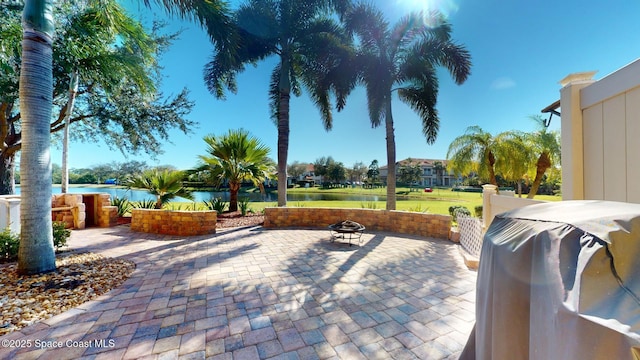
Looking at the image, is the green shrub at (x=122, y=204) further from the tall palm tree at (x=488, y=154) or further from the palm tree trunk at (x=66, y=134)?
the tall palm tree at (x=488, y=154)

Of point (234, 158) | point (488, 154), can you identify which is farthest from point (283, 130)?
point (488, 154)

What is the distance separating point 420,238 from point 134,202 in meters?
11.2

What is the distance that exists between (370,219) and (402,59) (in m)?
6.11

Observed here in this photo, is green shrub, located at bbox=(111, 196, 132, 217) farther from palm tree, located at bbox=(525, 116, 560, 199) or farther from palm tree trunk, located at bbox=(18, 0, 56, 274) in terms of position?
Answer: palm tree, located at bbox=(525, 116, 560, 199)

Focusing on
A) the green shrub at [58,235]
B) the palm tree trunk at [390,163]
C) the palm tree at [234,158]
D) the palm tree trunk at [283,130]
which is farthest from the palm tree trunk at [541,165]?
the green shrub at [58,235]

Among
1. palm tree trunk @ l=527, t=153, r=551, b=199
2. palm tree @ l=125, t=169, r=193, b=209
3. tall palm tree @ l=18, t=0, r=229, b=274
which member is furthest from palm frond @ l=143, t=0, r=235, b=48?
palm tree trunk @ l=527, t=153, r=551, b=199

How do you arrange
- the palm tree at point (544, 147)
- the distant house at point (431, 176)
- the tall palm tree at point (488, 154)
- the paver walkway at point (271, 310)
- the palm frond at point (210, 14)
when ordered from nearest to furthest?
1. the paver walkway at point (271, 310)
2. the palm frond at point (210, 14)
3. the palm tree at point (544, 147)
4. the tall palm tree at point (488, 154)
5. the distant house at point (431, 176)

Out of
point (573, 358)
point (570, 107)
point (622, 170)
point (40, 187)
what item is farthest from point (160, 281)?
point (570, 107)

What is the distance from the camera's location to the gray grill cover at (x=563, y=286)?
780 millimetres

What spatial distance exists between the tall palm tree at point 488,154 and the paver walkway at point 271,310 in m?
10.8

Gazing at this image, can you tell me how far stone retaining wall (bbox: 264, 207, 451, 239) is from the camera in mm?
6785

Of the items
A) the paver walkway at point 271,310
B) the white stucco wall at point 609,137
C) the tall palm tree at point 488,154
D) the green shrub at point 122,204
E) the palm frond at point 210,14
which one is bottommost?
the paver walkway at point 271,310

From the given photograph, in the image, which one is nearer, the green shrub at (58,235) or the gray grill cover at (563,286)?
the gray grill cover at (563,286)

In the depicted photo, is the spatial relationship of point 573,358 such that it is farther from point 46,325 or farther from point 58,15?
point 58,15
